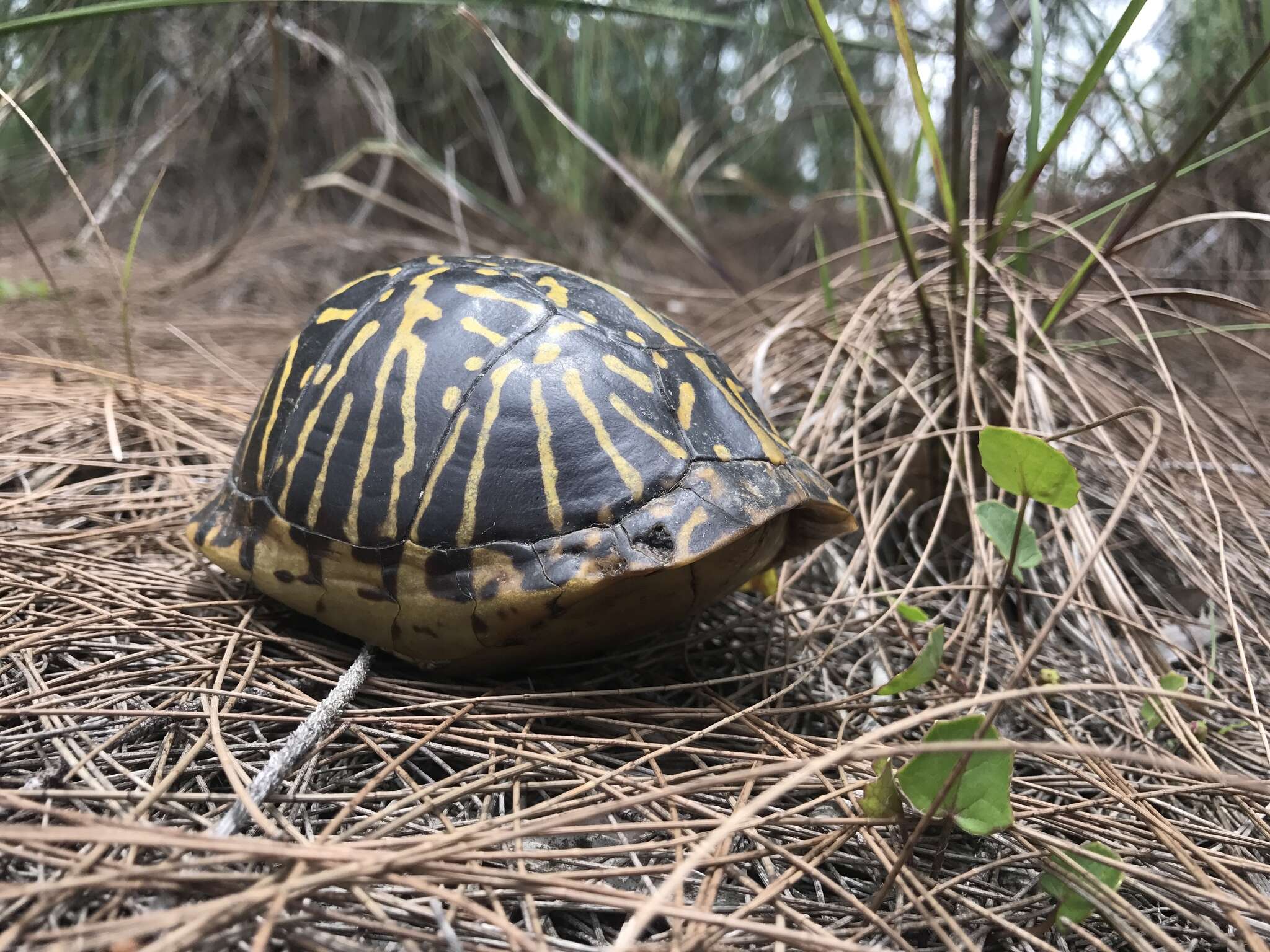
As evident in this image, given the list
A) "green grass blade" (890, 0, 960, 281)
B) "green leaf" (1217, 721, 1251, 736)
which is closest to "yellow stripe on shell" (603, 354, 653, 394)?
"green grass blade" (890, 0, 960, 281)

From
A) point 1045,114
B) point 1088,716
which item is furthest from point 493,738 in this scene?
point 1045,114

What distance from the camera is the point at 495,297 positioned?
1.33 m

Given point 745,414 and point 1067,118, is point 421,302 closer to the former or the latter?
point 745,414

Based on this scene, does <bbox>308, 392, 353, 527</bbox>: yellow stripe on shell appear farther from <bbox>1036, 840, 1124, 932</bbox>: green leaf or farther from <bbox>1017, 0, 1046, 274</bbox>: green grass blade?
<bbox>1017, 0, 1046, 274</bbox>: green grass blade

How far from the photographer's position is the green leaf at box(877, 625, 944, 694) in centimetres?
97

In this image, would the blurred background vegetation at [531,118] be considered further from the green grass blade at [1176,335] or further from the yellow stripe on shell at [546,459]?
the yellow stripe on shell at [546,459]

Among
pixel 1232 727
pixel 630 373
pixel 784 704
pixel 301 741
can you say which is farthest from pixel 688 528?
pixel 1232 727

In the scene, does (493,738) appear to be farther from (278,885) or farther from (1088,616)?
(1088,616)

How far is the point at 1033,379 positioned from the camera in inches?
63.3

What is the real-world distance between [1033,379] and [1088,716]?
716mm

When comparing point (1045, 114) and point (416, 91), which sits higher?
point (416, 91)

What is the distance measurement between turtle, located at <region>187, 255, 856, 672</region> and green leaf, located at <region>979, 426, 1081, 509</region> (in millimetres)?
315

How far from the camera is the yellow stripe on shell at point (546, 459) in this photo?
45.8 inches

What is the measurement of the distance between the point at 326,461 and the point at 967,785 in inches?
44.8
